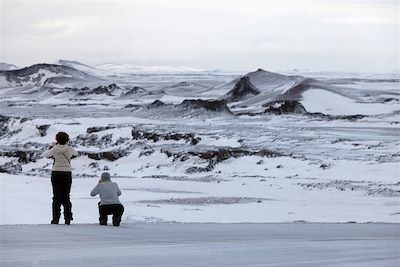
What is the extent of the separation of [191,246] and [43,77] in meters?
93.9

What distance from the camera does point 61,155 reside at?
9297 mm

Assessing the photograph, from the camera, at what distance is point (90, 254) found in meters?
6.62

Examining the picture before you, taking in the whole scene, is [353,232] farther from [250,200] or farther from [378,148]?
[378,148]

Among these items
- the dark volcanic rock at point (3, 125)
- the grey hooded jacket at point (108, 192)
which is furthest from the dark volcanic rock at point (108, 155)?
the grey hooded jacket at point (108, 192)

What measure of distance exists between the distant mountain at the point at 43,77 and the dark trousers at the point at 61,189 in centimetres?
8316

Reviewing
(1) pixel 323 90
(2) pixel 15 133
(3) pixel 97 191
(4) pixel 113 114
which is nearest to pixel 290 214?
(3) pixel 97 191

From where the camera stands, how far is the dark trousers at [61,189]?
9375 millimetres

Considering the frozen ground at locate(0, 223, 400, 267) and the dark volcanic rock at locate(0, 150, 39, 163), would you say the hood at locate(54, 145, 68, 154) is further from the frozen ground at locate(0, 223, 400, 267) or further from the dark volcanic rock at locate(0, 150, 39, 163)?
the dark volcanic rock at locate(0, 150, 39, 163)

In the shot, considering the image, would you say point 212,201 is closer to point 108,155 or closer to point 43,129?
point 108,155

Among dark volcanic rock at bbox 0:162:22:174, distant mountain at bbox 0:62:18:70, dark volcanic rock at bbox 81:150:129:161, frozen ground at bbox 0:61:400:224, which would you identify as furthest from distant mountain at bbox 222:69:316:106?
distant mountain at bbox 0:62:18:70

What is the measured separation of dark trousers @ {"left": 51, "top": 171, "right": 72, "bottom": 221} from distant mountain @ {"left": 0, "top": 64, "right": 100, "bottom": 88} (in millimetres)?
83163

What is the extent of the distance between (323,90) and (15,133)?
1068 inches

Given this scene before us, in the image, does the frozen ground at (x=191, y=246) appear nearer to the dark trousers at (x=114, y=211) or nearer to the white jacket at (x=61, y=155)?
the dark trousers at (x=114, y=211)

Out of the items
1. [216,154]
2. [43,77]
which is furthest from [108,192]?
[43,77]
